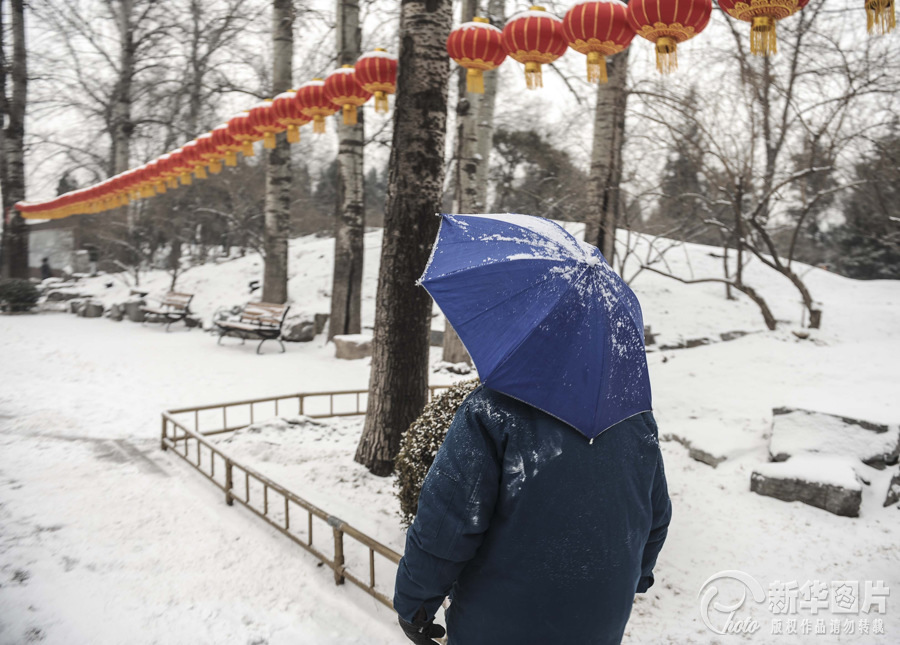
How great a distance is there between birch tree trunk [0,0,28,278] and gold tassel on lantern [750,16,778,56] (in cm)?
2240

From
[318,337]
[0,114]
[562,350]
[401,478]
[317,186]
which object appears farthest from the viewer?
[317,186]

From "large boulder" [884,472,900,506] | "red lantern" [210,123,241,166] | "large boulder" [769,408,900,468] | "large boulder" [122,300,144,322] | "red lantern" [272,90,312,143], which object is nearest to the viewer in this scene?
Answer: "large boulder" [884,472,900,506]

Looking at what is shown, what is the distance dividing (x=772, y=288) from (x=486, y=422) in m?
23.1

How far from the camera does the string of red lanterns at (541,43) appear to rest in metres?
3.62

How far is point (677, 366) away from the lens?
8867mm

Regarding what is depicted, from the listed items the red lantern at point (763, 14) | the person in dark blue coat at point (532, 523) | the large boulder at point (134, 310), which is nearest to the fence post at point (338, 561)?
the person in dark blue coat at point (532, 523)

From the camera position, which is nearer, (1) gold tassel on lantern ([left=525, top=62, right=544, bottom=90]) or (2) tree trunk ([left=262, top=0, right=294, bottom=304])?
(1) gold tassel on lantern ([left=525, top=62, right=544, bottom=90])

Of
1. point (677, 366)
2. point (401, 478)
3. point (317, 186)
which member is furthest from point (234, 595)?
point (317, 186)

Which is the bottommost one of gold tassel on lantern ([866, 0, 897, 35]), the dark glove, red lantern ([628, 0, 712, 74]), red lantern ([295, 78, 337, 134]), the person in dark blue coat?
the dark glove

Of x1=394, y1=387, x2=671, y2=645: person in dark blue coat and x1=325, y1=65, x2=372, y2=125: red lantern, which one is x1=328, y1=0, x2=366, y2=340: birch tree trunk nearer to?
x1=325, y1=65, x2=372, y2=125: red lantern

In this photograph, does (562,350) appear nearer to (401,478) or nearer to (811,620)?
(401,478)

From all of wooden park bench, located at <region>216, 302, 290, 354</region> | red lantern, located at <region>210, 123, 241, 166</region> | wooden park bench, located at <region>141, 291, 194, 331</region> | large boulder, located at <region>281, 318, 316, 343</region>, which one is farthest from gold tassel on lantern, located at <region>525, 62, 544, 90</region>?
wooden park bench, located at <region>141, 291, 194, 331</region>

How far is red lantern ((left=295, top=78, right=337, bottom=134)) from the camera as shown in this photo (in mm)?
6867

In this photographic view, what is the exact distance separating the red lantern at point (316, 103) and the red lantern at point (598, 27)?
339 centimetres
